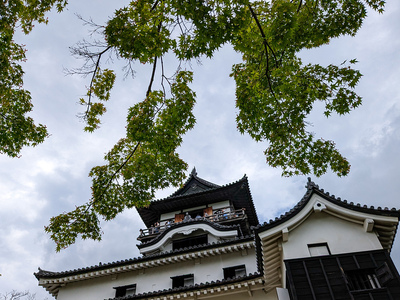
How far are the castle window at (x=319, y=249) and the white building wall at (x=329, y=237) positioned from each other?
121mm

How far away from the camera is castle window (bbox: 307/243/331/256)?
38.8 ft

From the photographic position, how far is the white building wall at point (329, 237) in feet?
38.5

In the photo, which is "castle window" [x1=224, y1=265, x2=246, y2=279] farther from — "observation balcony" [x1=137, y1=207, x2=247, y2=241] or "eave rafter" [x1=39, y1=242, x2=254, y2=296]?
"observation balcony" [x1=137, y1=207, x2=247, y2=241]

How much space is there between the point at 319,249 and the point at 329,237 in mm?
694

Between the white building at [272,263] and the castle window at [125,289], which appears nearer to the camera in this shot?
the white building at [272,263]

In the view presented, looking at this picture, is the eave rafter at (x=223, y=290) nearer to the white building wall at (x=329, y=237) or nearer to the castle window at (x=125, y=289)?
the white building wall at (x=329, y=237)

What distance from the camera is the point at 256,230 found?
1223cm

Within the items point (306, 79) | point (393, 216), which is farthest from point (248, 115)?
point (393, 216)

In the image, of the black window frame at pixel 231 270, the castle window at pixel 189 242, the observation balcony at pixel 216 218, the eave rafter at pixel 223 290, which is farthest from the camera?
the observation balcony at pixel 216 218

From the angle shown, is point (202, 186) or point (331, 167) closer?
point (331, 167)

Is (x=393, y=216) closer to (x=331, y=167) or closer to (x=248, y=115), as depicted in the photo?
(x=331, y=167)

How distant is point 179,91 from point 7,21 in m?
5.73

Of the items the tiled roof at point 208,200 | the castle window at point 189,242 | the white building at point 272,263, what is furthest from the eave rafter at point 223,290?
the tiled roof at point 208,200

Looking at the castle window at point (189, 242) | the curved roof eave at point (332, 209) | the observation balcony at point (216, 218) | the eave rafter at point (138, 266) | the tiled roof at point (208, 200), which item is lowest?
the curved roof eave at point (332, 209)
